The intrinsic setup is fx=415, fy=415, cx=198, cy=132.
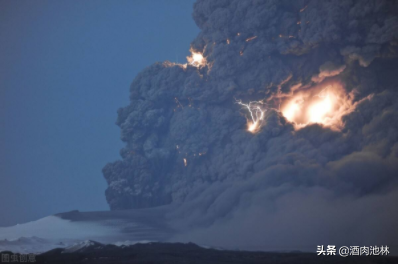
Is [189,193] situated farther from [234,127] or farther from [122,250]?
[122,250]

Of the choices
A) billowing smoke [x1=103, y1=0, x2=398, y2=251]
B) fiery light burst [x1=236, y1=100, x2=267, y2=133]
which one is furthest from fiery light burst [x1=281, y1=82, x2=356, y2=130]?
fiery light burst [x1=236, y1=100, x2=267, y2=133]

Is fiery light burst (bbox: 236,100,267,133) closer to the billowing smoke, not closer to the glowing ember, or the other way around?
the billowing smoke

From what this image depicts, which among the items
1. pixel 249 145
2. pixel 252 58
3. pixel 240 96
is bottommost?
pixel 249 145

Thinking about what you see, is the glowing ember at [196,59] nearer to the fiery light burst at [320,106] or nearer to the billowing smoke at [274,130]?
the billowing smoke at [274,130]

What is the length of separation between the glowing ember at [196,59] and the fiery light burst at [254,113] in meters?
7.91

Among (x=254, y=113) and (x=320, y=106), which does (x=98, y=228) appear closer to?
(x=254, y=113)

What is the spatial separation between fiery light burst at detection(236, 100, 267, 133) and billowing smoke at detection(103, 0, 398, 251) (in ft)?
1.08

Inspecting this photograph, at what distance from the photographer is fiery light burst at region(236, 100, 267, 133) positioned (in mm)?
48406

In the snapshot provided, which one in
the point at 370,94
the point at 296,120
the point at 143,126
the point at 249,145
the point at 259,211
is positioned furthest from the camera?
the point at 143,126

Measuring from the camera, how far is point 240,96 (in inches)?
1954

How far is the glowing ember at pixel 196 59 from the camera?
53.9 metres

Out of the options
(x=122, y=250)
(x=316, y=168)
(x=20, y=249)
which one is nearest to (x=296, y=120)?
(x=316, y=168)

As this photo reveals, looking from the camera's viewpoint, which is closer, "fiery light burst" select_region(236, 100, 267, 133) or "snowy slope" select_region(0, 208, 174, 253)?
"snowy slope" select_region(0, 208, 174, 253)

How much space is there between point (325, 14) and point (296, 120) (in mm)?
12236
